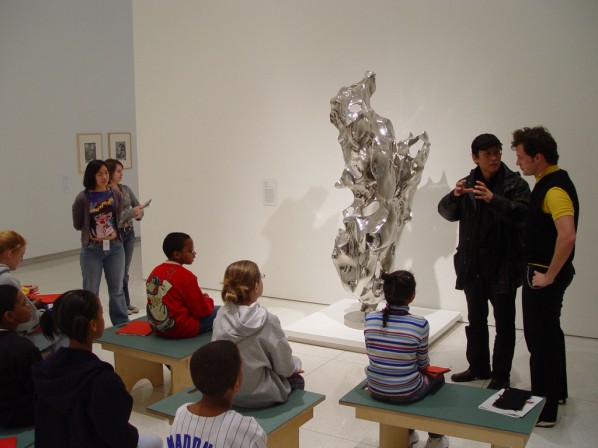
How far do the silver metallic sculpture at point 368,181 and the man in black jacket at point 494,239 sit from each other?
105 centimetres

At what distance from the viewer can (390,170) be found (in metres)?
5.64

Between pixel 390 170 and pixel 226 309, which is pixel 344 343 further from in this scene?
pixel 226 309

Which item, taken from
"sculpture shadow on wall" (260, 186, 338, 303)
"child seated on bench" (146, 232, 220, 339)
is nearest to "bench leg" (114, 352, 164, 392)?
"child seated on bench" (146, 232, 220, 339)

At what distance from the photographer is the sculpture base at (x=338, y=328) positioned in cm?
566

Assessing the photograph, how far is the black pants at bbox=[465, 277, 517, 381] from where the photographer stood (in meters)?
4.56

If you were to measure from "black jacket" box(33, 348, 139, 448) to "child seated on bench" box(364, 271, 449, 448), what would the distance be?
4.17ft

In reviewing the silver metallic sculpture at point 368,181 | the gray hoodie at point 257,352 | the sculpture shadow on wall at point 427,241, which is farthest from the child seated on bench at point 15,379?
the sculpture shadow on wall at point 427,241

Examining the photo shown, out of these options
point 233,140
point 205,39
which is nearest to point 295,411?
point 233,140

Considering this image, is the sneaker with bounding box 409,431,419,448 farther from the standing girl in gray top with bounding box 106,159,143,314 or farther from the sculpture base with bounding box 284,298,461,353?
the standing girl in gray top with bounding box 106,159,143,314

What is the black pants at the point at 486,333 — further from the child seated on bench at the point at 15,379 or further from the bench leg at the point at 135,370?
the child seated on bench at the point at 15,379

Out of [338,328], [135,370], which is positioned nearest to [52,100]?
[338,328]

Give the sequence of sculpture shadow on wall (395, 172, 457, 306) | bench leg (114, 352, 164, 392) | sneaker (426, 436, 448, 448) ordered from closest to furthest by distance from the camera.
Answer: sneaker (426, 436, 448, 448) → bench leg (114, 352, 164, 392) → sculpture shadow on wall (395, 172, 457, 306)

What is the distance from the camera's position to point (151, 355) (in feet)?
14.3

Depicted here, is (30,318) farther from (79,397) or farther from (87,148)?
(87,148)
